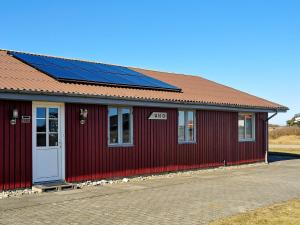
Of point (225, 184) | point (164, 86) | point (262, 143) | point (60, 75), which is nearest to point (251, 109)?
point (262, 143)

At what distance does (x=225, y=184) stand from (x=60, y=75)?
619 cm

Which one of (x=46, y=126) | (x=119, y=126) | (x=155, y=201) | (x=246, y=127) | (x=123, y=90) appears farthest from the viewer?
(x=246, y=127)

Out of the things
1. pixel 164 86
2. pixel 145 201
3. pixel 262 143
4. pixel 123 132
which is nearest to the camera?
pixel 145 201

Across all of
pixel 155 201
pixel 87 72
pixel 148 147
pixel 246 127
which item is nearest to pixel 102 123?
pixel 148 147

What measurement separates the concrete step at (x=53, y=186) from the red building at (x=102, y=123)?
0.67 feet

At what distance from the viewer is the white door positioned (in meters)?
12.6

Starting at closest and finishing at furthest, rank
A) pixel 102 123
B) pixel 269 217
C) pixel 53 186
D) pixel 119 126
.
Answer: pixel 269 217 < pixel 53 186 < pixel 102 123 < pixel 119 126

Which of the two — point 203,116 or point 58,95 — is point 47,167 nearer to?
point 58,95

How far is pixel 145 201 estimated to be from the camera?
10.9 meters

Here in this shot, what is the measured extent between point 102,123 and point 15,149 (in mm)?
3186

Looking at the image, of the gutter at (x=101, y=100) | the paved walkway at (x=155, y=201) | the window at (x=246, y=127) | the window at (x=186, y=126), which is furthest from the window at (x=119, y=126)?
the window at (x=246, y=127)

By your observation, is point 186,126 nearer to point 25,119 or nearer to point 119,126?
point 119,126

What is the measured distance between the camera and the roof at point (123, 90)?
40.5 ft

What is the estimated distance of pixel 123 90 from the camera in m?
15.3
